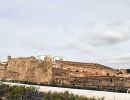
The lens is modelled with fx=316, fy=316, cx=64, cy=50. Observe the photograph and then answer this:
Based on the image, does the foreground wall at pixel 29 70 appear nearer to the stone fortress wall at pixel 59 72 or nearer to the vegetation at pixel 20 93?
the stone fortress wall at pixel 59 72

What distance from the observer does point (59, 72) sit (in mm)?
53812

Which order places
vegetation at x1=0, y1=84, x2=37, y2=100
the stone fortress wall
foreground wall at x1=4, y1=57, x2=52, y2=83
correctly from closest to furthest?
vegetation at x1=0, y1=84, x2=37, y2=100 < the stone fortress wall < foreground wall at x1=4, y1=57, x2=52, y2=83

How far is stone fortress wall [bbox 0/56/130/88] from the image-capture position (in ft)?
136

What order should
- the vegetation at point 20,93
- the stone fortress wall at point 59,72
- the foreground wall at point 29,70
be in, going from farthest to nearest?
the foreground wall at point 29,70 → the stone fortress wall at point 59,72 → the vegetation at point 20,93

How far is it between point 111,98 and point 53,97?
468 cm

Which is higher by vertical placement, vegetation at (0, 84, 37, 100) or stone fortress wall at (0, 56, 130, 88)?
stone fortress wall at (0, 56, 130, 88)

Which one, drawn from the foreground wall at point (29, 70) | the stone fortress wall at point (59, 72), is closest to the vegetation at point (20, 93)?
the stone fortress wall at point (59, 72)

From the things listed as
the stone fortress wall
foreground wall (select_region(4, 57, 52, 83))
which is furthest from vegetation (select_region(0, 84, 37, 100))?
foreground wall (select_region(4, 57, 52, 83))

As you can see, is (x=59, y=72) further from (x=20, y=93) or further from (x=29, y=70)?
(x=20, y=93)

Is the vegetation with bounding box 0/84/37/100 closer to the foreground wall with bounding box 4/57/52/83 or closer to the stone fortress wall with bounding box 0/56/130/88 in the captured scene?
the stone fortress wall with bounding box 0/56/130/88

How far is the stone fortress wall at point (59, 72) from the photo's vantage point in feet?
136

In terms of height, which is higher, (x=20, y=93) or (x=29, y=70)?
(x=29, y=70)

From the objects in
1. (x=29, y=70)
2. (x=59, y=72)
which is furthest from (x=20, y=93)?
(x=29, y=70)

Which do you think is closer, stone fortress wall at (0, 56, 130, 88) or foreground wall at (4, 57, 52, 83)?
stone fortress wall at (0, 56, 130, 88)
